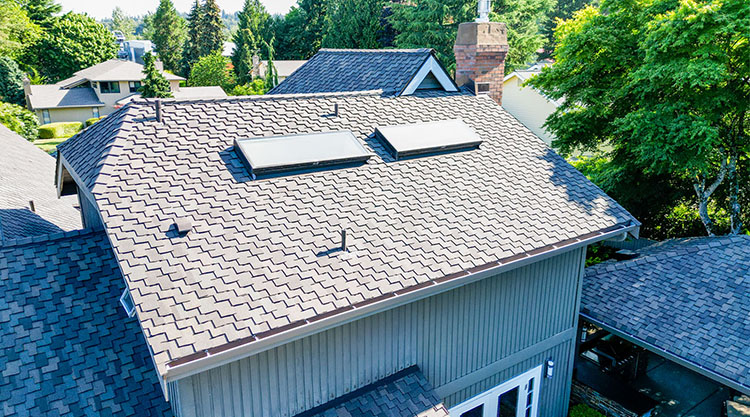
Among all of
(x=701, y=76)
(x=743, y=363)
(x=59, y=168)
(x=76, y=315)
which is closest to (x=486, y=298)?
(x=743, y=363)

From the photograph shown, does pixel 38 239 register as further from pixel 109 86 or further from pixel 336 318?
pixel 109 86

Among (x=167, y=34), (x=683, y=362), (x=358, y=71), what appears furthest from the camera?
(x=167, y=34)

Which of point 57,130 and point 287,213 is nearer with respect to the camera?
point 287,213

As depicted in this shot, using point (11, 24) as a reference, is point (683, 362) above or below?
below

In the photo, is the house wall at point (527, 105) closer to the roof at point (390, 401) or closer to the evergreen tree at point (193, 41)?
the roof at point (390, 401)

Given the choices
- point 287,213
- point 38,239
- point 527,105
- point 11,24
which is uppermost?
point 11,24

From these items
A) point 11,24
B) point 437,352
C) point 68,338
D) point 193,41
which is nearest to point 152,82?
point 11,24

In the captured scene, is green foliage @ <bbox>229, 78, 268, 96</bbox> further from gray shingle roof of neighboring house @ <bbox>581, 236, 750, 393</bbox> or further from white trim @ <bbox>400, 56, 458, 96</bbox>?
gray shingle roof of neighboring house @ <bbox>581, 236, 750, 393</bbox>
